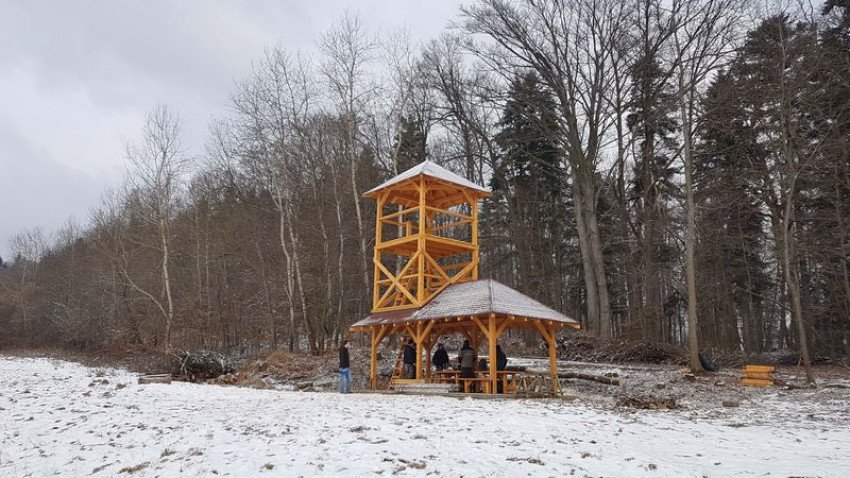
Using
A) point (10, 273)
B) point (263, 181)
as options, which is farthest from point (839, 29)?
point (10, 273)

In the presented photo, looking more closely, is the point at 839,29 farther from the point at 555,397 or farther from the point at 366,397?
the point at 366,397

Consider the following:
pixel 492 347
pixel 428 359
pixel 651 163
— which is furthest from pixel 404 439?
pixel 651 163

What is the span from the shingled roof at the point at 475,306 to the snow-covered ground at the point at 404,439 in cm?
243

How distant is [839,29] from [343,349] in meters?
22.9

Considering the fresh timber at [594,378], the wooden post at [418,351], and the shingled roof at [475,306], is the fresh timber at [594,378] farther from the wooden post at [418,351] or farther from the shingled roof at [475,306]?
the wooden post at [418,351]

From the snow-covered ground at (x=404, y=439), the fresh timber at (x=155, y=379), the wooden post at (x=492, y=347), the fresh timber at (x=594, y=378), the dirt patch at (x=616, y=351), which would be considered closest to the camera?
the snow-covered ground at (x=404, y=439)

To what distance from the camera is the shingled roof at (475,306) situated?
50.6ft

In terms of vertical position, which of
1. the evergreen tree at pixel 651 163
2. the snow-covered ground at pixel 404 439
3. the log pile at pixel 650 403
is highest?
the evergreen tree at pixel 651 163

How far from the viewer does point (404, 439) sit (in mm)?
8648

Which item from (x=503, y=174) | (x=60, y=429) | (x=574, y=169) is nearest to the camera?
(x=60, y=429)

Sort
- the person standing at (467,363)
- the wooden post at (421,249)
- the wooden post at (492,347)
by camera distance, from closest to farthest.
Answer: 1. the wooden post at (492,347)
2. the person standing at (467,363)
3. the wooden post at (421,249)

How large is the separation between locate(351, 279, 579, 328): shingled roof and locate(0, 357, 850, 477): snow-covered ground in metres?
2.43

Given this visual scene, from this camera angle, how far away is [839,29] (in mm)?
23734

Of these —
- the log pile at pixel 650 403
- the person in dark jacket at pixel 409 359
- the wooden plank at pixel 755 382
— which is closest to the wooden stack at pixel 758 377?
the wooden plank at pixel 755 382
